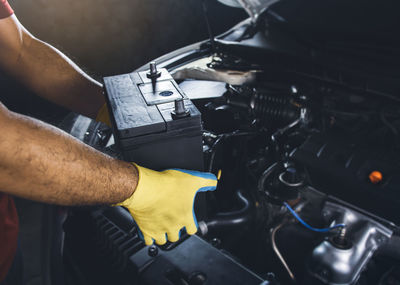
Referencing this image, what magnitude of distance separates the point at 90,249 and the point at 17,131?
1.59 feet

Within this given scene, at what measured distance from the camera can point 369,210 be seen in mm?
791

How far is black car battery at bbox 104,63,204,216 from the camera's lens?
601 millimetres

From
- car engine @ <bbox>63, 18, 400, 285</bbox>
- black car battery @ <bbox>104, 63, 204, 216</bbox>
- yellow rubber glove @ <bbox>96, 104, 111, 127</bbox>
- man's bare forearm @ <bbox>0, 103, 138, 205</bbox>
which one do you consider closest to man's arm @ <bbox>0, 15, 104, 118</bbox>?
yellow rubber glove @ <bbox>96, 104, 111, 127</bbox>

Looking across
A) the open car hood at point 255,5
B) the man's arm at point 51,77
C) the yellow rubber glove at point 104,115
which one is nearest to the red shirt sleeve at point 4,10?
the man's arm at point 51,77

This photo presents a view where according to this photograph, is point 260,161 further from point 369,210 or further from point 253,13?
point 253,13

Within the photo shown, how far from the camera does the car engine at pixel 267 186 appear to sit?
2.22 ft

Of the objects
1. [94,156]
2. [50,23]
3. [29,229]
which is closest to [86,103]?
[94,156]

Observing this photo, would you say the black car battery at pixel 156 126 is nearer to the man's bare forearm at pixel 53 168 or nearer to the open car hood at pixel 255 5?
the man's bare forearm at pixel 53 168

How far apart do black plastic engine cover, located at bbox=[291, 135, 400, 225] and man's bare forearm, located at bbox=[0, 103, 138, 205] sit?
537mm

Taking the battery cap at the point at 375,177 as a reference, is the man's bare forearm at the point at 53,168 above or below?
above

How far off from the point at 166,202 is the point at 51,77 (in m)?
0.67

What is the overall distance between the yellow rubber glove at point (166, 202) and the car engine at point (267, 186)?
0.03 m

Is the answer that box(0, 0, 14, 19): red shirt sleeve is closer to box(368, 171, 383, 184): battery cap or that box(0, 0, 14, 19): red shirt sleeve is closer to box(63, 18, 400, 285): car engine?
box(63, 18, 400, 285): car engine

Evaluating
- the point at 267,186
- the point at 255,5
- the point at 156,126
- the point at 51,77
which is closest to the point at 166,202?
the point at 156,126
